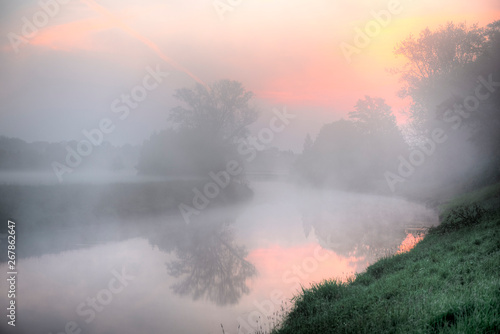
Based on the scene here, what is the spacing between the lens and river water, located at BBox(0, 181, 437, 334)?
1148 centimetres

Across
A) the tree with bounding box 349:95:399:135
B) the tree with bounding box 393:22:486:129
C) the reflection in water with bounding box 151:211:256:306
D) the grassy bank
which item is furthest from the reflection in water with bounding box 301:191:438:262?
the tree with bounding box 349:95:399:135

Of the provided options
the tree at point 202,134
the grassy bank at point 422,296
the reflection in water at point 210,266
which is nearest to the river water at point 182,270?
the reflection in water at point 210,266

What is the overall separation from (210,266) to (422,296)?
43.3 feet

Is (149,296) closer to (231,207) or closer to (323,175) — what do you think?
(231,207)

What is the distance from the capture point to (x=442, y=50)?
38.4m

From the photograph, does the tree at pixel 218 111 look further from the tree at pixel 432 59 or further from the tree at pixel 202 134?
the tree at pixel 432 59

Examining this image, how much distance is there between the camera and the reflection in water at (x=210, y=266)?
14453 millimetres

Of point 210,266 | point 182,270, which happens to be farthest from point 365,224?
point 182,270

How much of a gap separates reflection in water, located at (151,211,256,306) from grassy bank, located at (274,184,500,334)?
5.25 meters

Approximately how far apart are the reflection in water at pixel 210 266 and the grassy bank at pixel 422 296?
525cm

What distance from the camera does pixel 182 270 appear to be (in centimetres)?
1736

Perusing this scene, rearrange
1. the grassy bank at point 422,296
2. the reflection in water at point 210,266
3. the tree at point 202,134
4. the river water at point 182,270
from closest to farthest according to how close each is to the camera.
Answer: the grassy bank at point 422,296 → the river water at point 182,270 → the reflection in water at point 210,266 → the tree at point 202,134

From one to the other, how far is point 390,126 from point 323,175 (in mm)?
18701

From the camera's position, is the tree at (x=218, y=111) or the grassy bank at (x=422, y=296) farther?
the tree at (x=218, y=111)
